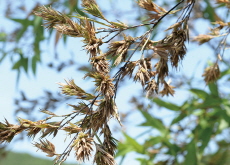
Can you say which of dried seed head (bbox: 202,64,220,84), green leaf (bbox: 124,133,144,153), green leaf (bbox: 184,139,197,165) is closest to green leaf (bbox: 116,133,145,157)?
green leaf (bbox: 124,133,144,153)

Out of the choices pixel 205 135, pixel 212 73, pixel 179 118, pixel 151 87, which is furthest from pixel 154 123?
pixel 151 87

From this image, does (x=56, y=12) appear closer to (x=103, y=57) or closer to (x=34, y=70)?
(x=103, y=57)

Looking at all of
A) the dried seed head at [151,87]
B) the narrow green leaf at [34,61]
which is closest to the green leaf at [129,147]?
the narrow green leaf at [34,61]

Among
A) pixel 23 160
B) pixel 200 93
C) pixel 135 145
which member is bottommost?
pixel 135 145

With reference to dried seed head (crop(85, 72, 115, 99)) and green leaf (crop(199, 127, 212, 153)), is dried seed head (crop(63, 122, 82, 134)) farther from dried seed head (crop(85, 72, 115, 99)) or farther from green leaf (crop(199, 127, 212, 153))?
green leaf (crop(199, 127, 212, 153))

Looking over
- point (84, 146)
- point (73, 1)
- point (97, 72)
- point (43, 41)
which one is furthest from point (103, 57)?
point (43, 41)

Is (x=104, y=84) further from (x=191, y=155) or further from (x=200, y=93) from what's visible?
(x=200, y=93)

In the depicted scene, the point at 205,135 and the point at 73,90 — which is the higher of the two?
the point at 205,135

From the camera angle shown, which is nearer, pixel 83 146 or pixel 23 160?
pixel 83 146
